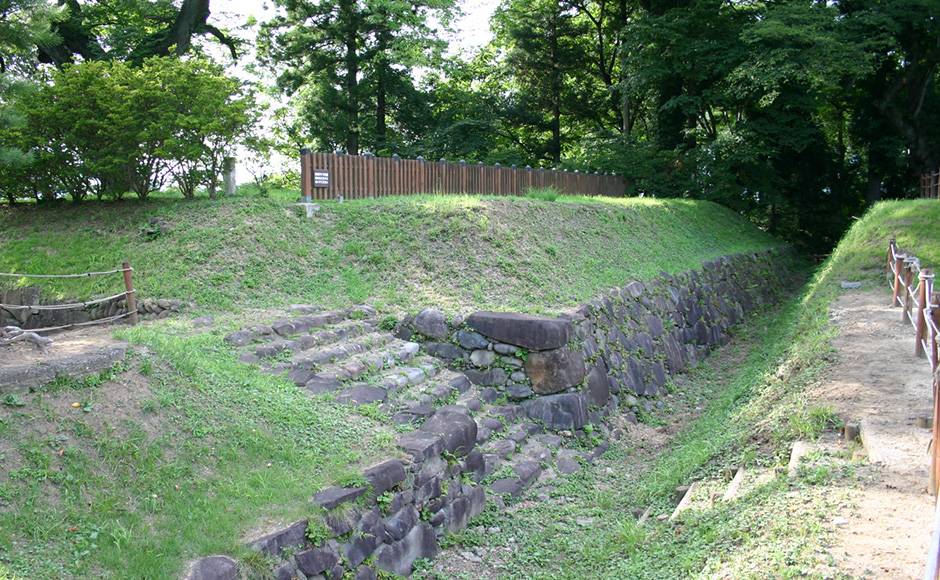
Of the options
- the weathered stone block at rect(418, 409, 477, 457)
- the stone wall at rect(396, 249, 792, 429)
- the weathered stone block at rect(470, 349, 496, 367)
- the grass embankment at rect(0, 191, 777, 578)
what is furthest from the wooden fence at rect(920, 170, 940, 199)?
the weathered stone block at rect(418, 409, 477, 457)

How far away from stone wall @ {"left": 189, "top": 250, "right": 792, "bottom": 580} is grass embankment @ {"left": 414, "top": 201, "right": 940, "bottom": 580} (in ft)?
1.22

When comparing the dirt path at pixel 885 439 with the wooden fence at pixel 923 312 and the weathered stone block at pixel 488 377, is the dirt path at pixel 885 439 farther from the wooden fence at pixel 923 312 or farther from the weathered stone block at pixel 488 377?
the weathered stone block at pixel 488 377

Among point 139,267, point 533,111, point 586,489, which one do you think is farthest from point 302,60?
point 586,489

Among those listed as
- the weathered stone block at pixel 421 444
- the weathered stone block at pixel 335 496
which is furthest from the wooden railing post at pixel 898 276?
the weathered stone block at pixel 335 496

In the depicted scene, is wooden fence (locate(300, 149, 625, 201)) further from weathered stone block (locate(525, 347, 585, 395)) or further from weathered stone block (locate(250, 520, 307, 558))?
weathered stone block (locate(250, 520, 307, 558))

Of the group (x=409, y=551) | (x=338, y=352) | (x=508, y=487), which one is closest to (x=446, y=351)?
(x=338, y=352)

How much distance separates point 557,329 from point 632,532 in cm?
299

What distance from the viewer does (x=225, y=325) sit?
23.5 feet

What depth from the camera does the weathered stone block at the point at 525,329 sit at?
7.18 metres

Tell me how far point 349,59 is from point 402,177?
1157 centimetres

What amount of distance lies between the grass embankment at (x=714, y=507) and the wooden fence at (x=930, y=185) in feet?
52.7

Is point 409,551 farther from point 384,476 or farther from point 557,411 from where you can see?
point 557,411

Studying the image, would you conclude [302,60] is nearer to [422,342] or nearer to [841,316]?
[422,342]

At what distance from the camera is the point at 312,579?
3.88 metres
